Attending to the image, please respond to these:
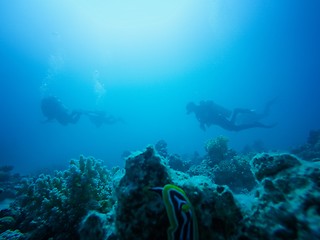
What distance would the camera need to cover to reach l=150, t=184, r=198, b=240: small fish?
1565mm

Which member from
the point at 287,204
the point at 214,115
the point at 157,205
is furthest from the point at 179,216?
the point at 214,115

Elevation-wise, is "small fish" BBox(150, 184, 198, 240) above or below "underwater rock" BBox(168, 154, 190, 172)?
below

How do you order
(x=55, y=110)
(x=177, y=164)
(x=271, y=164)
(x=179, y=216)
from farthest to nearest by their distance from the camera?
1. (x=55, y=110)
2. (x=177, y=164)
3. (x=271, y=164)
4. (x=179, y=216)

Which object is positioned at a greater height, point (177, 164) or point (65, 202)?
point (177, 164)

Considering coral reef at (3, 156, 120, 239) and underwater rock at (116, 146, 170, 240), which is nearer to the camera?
underwater rock at (116, 146, 170, 240)

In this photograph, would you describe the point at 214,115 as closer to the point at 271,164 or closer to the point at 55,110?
the point at 55,110

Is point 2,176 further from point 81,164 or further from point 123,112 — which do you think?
point 123,112

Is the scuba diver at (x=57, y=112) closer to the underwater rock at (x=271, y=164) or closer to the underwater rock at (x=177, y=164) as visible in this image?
the underwater rock at (x=177, y=164)

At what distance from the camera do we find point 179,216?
5.31 feet

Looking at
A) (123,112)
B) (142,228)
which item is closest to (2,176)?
(142,228)

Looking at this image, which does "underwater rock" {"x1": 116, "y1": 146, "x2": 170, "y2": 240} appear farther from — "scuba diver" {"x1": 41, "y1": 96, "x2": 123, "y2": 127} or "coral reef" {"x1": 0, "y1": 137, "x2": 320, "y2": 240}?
"scuba diver" {"x1": 41, "y1": 96, "x2": 123, "y2": 127}

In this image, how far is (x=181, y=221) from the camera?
63.3 inches

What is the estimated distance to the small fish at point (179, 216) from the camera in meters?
1.57

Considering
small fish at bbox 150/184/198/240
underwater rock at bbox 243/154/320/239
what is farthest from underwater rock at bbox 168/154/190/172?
small fish at bbox 150/184/198/240
